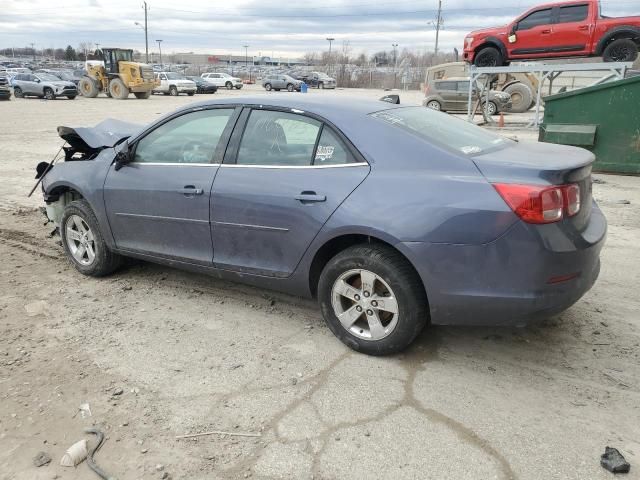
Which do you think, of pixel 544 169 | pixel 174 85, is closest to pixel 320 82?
pixel 174 85

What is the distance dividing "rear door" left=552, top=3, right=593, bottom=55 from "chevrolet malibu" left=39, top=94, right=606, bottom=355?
13267 mm

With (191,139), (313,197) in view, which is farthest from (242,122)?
(313,197)

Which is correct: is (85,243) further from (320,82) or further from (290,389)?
(320,82)

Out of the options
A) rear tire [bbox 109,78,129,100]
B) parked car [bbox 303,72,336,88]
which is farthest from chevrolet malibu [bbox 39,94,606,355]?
parked car [bbox 303,72,336,88]

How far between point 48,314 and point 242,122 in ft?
6.84

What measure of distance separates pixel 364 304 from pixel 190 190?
5.04ft

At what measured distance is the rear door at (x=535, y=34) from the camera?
15227 mm

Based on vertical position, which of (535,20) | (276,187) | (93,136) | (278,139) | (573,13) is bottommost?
(276,187)

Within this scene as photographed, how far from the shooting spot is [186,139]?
409 centimetres

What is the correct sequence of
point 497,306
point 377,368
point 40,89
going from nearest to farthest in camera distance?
point 497,306 → point 377,368 → point 40,89

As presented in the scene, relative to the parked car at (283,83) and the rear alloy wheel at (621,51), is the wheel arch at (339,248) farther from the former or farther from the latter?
the parked car at (283,83)

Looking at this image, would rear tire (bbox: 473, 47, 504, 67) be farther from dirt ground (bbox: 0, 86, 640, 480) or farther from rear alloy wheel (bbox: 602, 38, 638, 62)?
dirt ground (bbox: 0, 86, 640, 480)

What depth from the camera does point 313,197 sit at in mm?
3338

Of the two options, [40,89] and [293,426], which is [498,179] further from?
[40,89]
